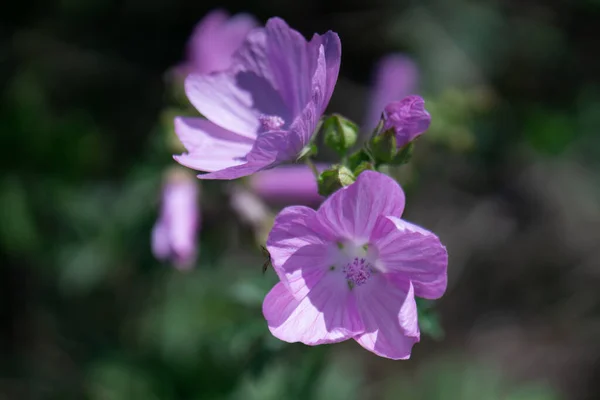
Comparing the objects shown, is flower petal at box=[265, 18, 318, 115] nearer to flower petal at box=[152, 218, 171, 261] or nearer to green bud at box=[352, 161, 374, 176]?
green bud at box=[352, 161, 374, 176]

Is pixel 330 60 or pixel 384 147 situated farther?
pixel 384 147

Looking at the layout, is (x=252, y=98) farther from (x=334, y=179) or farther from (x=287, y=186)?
(x=287, y=186)

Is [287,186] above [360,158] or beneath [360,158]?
beneath

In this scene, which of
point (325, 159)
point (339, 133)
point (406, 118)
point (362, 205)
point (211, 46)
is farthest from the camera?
point (325, 159)

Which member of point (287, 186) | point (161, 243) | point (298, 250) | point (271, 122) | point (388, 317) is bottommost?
point (161, 243)

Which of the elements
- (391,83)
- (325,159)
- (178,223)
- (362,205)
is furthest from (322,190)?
(325,159)

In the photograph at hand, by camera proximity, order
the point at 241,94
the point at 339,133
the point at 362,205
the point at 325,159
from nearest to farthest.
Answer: the point at 362,205 → the point at 339,133 → the point at 241,94 → the point at 325,159

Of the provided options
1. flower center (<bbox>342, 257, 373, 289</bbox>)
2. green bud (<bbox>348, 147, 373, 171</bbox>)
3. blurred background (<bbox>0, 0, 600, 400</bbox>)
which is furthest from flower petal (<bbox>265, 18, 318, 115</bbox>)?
blurred background (<bbox>0, 0, 600, 400</bbox>)

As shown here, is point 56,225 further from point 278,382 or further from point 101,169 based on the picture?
point 278,382
